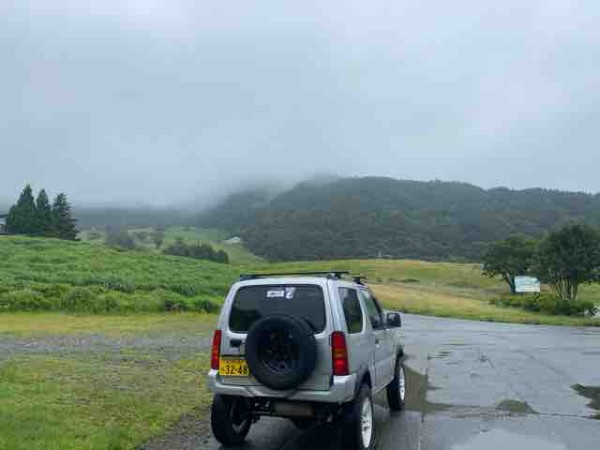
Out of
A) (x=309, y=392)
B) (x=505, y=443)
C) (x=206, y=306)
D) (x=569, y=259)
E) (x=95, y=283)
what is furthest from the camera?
(x=569, y=259)

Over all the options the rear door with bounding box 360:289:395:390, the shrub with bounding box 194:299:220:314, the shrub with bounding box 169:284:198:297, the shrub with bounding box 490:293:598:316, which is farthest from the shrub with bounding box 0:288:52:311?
the shrub with bounding box 490:293:598:316

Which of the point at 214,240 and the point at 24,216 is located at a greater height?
the point at 24,216

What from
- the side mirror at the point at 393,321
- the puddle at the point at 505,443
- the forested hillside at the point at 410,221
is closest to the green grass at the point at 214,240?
the forested hillside at the point at 410,221

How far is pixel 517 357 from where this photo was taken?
53.6 ft

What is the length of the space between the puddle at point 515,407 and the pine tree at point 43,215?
8921 centimetres

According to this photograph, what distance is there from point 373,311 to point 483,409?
8.95 feet

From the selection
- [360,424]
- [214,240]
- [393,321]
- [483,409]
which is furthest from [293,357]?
[214,240]

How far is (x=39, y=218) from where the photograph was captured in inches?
3590

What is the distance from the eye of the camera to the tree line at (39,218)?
89562 mm

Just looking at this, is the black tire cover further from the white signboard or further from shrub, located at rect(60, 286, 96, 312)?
the white signboard

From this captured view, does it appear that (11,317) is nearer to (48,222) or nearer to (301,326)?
(301,326)

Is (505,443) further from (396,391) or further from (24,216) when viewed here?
(24,216)

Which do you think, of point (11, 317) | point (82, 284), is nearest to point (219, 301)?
point (82, 284)

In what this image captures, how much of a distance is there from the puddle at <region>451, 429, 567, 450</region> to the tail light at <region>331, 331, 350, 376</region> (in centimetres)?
186
